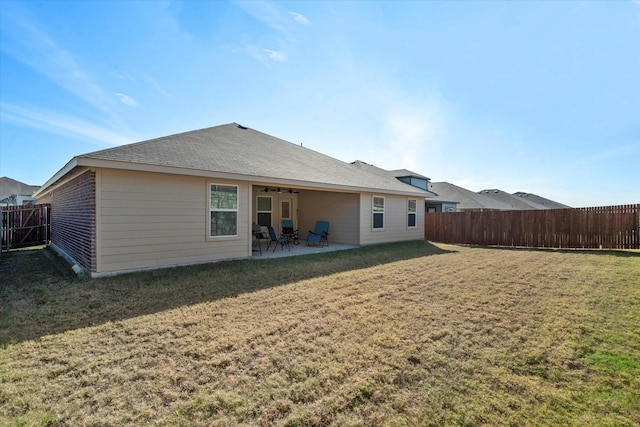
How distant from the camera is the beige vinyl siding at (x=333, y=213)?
38.6 ft

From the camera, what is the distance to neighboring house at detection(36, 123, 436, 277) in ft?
20.2

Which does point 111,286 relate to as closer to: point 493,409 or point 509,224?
point 493,409

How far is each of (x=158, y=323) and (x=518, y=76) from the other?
41.0 feet

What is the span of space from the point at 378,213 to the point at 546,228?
7.10 m

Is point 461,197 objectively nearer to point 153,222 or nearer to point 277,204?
point 277,204

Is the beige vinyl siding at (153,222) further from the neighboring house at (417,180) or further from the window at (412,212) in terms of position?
the neighboring house at (417,180)

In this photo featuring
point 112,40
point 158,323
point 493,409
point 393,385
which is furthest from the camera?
point 112,40

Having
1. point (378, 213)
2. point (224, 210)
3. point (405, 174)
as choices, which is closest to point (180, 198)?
point (224, 210)

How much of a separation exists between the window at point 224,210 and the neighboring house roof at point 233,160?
1.53 ft

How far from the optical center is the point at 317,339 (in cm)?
338

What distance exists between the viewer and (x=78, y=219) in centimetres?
742

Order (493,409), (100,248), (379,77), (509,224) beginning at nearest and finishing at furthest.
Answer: (493,409) < (100,248) < (379,77) < (509,224)

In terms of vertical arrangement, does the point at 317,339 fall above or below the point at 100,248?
below

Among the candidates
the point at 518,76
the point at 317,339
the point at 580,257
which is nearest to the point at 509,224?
the point at 580,257
